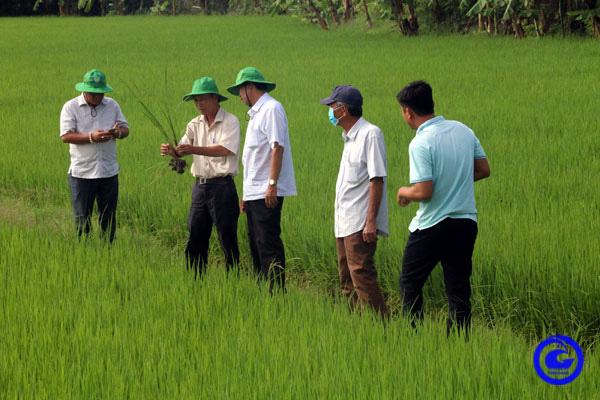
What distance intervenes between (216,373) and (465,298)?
1363mm

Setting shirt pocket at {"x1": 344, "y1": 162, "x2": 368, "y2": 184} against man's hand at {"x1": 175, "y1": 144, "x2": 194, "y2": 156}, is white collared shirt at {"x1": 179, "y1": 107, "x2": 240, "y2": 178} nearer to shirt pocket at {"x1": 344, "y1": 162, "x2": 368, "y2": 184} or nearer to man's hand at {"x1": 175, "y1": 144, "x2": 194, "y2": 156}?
man's hand at {"x1": 175, "y1": 144, "x2": 194, "y2": 156}

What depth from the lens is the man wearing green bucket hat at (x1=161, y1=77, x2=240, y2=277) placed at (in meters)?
4.76

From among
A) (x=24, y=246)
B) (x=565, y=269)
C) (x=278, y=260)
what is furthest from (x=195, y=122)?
(x=565, y=269)

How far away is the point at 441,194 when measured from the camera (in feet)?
11.6

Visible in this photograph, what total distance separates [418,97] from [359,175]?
66cm

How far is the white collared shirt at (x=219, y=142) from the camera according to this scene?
4.79m

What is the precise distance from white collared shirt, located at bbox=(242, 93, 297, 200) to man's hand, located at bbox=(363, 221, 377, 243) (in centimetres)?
77

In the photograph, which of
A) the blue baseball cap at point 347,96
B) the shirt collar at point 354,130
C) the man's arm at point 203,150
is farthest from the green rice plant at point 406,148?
the blue baseball cap at point 347,96

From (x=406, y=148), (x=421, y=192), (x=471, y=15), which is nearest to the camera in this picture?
(x=421, y=192)

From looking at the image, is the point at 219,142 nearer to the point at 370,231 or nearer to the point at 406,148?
the point at 370,231

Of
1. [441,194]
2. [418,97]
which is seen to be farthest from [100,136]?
[441,194]

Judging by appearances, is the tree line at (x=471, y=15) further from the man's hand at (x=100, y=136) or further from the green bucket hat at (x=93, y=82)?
the man's hand at (x=100, y=136)

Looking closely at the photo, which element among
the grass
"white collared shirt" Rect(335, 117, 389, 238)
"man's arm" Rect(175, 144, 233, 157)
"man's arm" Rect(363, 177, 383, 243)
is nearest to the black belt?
"man's arm" Rect(175, 144, 233, 157)

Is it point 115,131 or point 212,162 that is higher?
point 115,131
